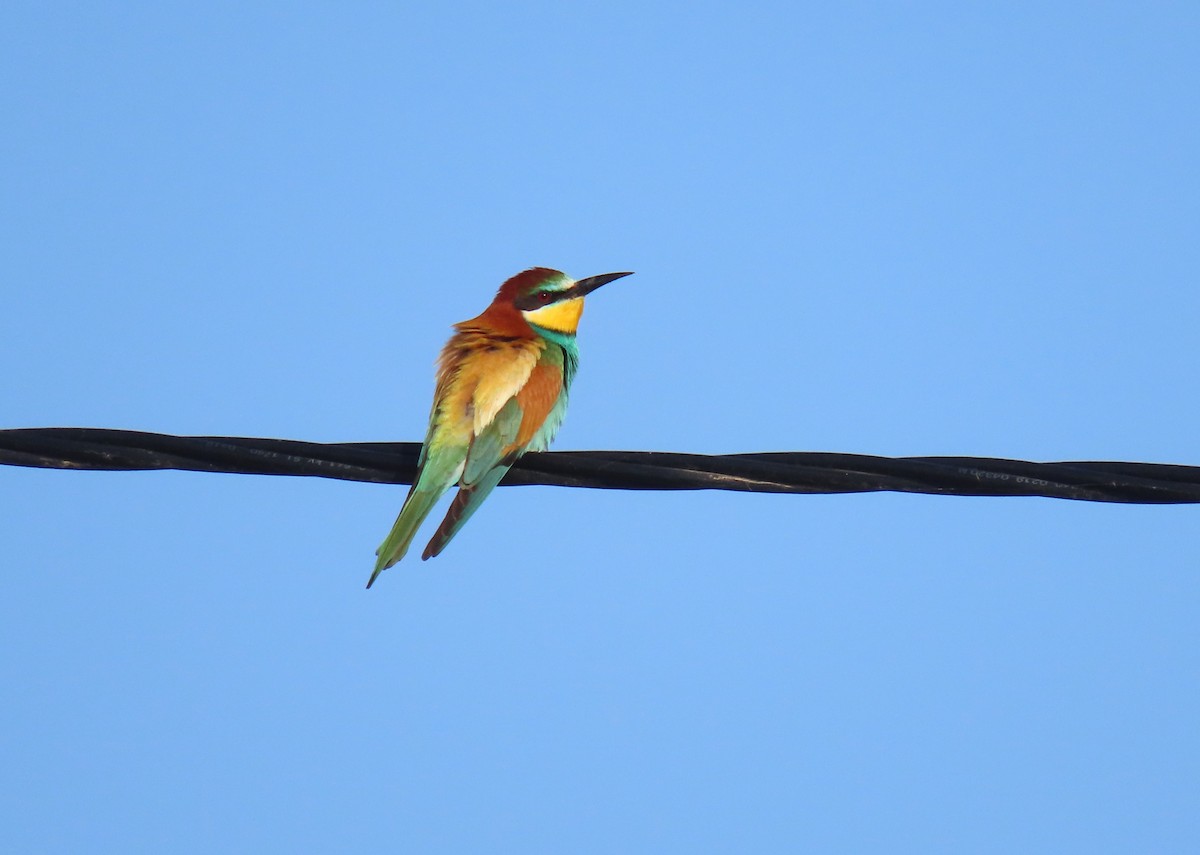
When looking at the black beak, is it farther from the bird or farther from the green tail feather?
the green tail feather

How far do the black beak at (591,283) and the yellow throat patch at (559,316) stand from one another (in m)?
0.03

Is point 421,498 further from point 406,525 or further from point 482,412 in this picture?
point 482,412

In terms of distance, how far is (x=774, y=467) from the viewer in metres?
2.64

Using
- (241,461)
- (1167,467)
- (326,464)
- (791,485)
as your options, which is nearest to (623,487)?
(791,485)

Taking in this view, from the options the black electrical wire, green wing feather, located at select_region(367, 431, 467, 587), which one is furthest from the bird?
the black electrical wire

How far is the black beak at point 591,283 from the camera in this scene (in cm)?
496

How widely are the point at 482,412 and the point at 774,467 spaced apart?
129cm

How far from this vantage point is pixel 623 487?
9.01ft

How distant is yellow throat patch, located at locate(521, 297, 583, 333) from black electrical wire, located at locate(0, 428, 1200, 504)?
215cm

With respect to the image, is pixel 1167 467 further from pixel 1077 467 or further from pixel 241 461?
pixel 241 461

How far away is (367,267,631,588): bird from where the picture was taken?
3.47 m

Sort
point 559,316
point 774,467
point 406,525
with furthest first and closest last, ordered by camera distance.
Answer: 1. point 559,316
2. point 406,525
3. point 774,467

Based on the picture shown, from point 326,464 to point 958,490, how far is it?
A: 1.28 metres

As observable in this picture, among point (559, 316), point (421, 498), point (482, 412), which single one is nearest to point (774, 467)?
point (421, 498)
